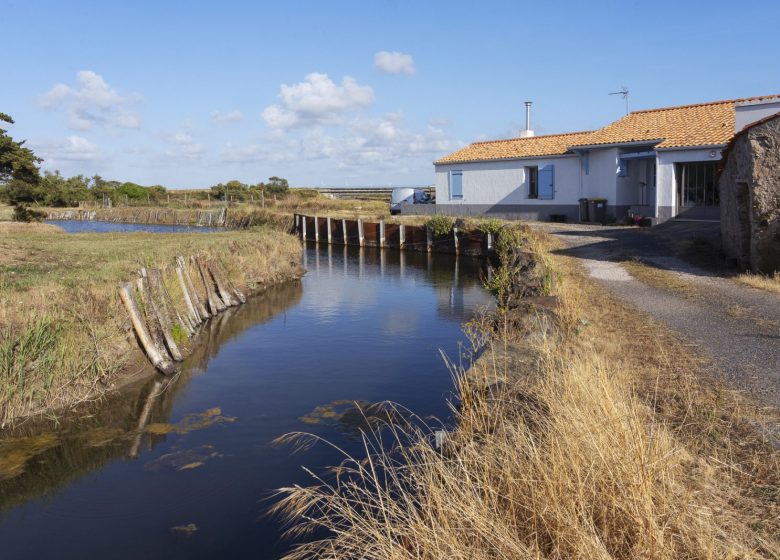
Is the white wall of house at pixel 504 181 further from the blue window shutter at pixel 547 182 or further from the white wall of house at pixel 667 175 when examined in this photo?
the white wall of house at pixel 667 175

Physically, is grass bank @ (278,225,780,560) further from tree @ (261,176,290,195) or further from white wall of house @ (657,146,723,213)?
tree @ (261,176,290,195)

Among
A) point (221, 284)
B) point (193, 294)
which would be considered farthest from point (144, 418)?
point (221, 284)

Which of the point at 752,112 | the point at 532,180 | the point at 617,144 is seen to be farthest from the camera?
the point at 532,180

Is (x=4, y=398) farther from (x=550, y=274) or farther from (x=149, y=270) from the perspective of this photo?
(x=550, y=274)

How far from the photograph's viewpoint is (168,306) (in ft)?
41.7

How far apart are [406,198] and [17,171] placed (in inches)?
802

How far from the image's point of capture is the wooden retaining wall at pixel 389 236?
2845cm

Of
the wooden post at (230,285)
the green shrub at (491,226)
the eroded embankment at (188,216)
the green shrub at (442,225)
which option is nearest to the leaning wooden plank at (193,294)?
the wooden post at (230,285)

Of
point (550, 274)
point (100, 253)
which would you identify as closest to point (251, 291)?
point (100, 253)

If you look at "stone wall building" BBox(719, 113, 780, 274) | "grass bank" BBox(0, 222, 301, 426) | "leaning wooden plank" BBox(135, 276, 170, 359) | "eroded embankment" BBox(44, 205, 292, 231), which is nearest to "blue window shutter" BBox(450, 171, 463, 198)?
"eroded embankment" BBox(44, 205, 292, 231)

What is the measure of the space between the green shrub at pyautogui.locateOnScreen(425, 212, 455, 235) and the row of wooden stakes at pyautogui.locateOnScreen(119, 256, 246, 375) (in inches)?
565

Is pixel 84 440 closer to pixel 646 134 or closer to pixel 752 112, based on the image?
pixel 752 112

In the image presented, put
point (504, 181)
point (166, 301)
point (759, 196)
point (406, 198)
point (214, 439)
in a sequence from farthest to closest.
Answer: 1. point (406, 198)
2. point (504, 181)
3. point (759, 196)
4. point (166, 301)
5. point (214, 439)

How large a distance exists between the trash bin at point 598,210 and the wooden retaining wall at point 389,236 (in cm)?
423
